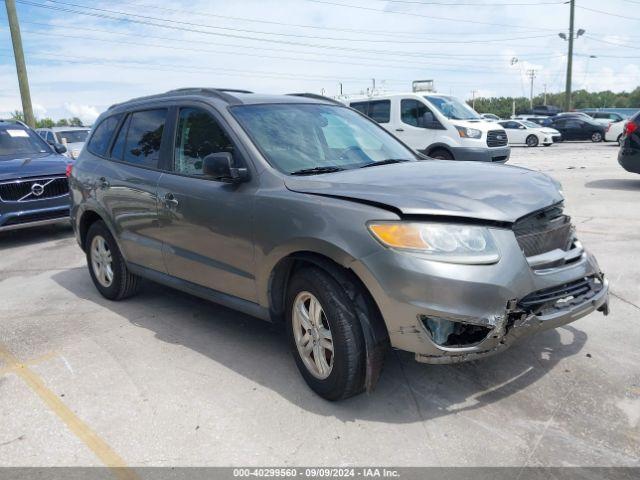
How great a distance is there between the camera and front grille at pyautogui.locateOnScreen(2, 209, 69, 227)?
8.21 meters

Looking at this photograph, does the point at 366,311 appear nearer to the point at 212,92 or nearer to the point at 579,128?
the point at 212,92

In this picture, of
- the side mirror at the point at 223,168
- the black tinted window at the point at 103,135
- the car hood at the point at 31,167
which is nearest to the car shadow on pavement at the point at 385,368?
the side mirror at the point at 223,168

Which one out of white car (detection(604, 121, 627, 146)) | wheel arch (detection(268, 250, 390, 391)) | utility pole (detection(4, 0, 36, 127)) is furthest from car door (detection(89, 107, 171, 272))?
white car (detection(604, 121, 627, 146))

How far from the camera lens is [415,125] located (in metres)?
12.7

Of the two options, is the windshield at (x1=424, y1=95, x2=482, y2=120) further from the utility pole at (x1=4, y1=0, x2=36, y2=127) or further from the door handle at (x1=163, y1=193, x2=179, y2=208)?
the utility pole at (x1=4, y1=0, x2=36, y2=127)

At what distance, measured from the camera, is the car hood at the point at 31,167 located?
827 centimetres

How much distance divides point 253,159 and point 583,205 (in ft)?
23.3

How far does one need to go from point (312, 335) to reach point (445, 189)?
3.70 feet

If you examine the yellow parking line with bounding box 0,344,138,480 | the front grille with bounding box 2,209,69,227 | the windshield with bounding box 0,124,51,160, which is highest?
the windshield with bounding box 0,124,51,160

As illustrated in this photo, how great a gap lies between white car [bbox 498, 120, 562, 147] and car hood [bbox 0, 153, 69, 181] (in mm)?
24453

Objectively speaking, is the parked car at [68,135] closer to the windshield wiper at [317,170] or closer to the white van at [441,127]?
the white van at [441,127]

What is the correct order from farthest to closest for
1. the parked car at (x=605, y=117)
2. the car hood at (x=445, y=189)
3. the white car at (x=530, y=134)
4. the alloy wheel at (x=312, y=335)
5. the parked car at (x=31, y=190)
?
1. the parked car at (x=605, y=117)
2. the white car at (x=530, y=134)
3. the parked car at (x=31, y=190)
4. the alloy wheel at (x=312, y=335)
5. the car hood at (x=445, y=189)

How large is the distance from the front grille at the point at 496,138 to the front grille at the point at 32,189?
8.35 m

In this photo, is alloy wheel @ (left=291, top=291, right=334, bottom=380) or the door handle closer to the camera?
alloy wheel @ (left=291, top=291, right=334, bottom=380)
